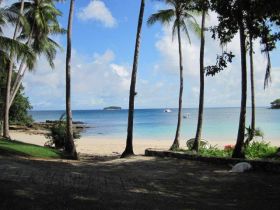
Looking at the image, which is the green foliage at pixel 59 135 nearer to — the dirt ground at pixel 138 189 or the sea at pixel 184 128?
the dirt ground at pixel 138 189

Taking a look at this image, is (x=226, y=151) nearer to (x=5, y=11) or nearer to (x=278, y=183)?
(x=278, y=183)

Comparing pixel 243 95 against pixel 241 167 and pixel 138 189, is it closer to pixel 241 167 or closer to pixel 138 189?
pixel 241 167

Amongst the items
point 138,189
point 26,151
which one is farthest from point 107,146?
point 138,189

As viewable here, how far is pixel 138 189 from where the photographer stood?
30.2 feet

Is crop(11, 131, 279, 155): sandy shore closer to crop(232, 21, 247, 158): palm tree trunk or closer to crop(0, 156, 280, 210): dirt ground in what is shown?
crop(232, 21, 247, 158): palm tree trunk

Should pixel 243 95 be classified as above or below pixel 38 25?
below

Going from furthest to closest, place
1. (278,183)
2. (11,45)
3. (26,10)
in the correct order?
(26,10) → (11,45) → (278,183)

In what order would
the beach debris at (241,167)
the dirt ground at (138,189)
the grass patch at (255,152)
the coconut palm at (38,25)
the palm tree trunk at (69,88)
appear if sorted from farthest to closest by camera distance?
the coconut palm at (38,25) → the palm tree trunk at (69,88) → the grass patch at (255,152) → the beach debris at (241,167) → the dirt ground at (138,189)

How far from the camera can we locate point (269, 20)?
11805 millimetres

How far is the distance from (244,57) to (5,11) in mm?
10808

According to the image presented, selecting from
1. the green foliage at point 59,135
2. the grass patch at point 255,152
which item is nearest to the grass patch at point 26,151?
the green foliage at point 59,135

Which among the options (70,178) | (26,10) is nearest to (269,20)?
(70,178)

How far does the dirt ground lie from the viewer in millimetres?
7219

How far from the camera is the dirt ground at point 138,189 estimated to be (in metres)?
7.22
